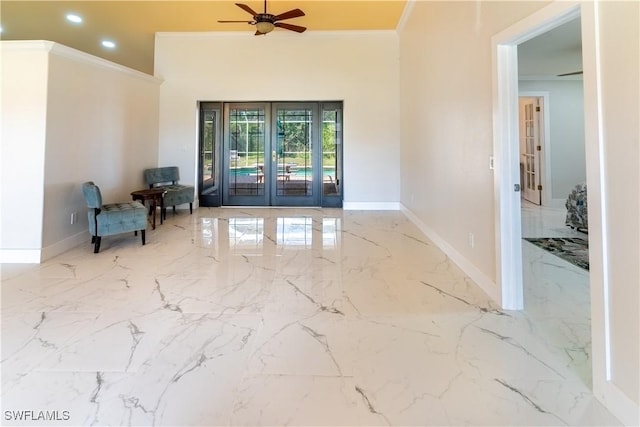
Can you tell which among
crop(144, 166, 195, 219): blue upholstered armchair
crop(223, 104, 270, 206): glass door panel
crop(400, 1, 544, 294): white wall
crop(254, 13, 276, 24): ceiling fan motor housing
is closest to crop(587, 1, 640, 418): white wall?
crop(400, 1, 544, 294): white wall

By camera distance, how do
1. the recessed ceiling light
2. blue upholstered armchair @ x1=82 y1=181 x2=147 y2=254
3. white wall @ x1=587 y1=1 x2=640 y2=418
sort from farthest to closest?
the recessed ceiling light < blue upholstered armchair @ x1=82 y1=181 x2=147 y2=254 < white wall @ x1=587 y1=1 x2=640 y2=418

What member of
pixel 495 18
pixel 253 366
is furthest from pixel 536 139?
pixel 253 366

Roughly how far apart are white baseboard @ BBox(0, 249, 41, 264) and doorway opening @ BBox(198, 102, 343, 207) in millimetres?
3677

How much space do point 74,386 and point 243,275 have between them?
1631 millimetres

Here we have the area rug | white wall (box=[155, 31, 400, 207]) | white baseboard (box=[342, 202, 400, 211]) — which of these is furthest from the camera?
white baseboard (box=[342, 202, 400, 211])

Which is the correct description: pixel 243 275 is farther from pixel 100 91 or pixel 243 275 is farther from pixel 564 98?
pixel 564 98

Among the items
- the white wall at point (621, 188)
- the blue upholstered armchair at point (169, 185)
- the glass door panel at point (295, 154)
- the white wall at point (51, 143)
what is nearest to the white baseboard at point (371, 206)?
the glass door panel at point (295, 154)

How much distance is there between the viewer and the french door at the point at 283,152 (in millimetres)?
6902

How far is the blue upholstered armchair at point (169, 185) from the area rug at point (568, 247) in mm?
5552

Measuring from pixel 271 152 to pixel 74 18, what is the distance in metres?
3.98

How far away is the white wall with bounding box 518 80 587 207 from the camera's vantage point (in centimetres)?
689

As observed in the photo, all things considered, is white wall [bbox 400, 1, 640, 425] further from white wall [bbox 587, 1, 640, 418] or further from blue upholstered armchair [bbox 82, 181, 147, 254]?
blue upholstered armchair [bbox 82, 181, 147, 254]

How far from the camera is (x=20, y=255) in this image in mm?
3482

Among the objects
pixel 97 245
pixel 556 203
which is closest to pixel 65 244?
pixel 97 245
